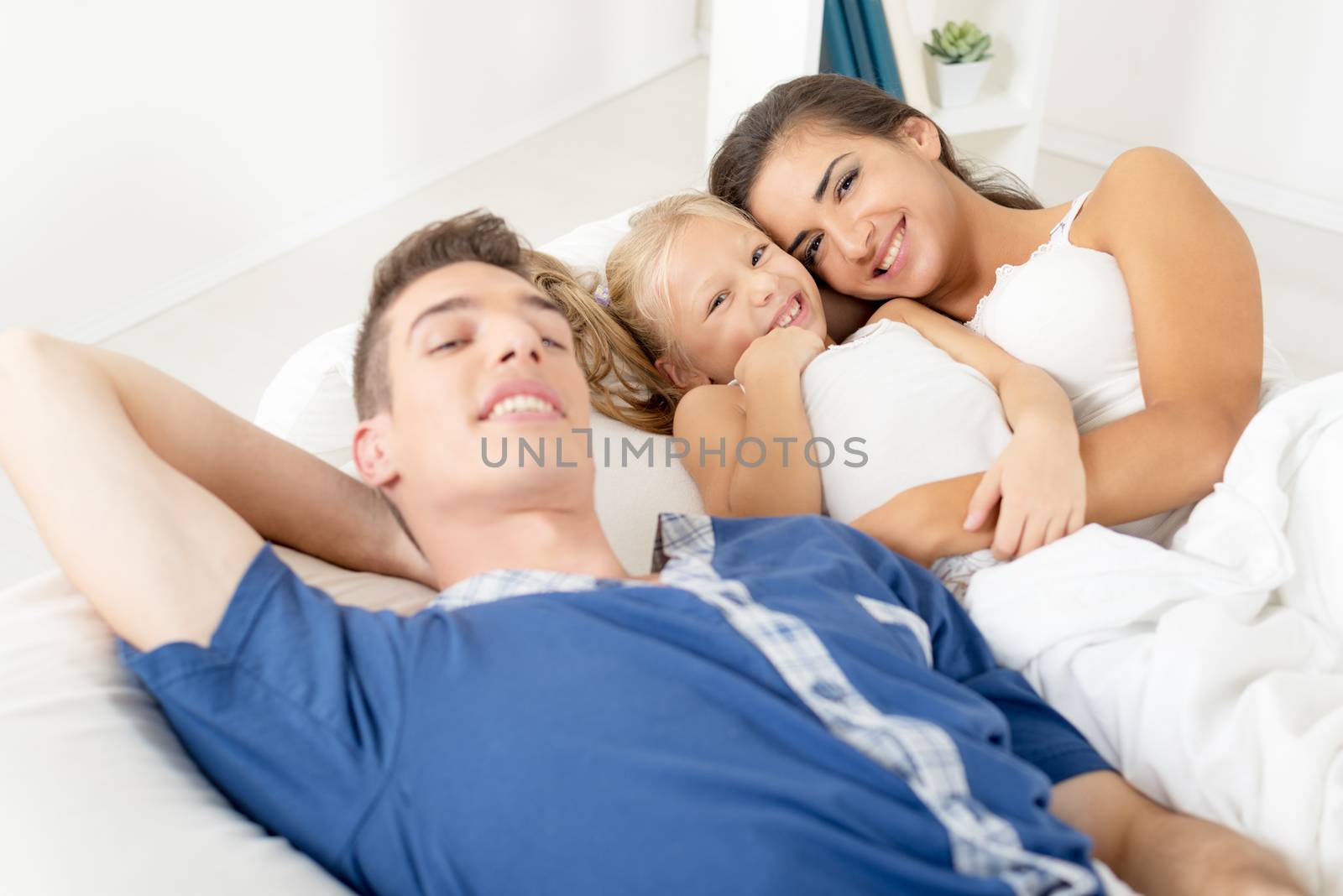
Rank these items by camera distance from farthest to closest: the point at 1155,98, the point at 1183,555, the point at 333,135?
the point at 1155,98 → the point at 333,135 → the point at 1183,555

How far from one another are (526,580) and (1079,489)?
0.62 meters

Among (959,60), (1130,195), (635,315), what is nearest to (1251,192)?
(959,60)

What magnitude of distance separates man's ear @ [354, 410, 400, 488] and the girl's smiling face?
63 centimetres

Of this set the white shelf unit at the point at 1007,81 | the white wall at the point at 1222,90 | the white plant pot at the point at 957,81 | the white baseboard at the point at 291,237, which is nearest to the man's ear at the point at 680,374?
the white shelf unit at the point at 1007,81

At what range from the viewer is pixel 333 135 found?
3.36 m

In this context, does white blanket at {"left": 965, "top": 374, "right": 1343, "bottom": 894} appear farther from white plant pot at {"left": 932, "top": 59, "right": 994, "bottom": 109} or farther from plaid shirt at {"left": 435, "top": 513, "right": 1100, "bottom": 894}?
white plant pot at {"left": 932, "top": 59, "right": 994, "bottom": 109}

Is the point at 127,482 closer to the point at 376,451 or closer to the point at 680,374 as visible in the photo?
the point at 376,451

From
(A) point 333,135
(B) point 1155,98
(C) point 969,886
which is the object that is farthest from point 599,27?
(C) point 969,886

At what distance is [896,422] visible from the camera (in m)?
1.47

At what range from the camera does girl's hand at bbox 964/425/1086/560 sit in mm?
1307

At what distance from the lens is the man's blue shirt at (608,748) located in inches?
34.5

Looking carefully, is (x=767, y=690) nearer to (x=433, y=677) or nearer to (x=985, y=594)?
(x=433, y=677)

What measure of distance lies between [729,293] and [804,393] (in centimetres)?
22

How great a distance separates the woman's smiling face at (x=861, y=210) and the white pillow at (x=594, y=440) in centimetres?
38
